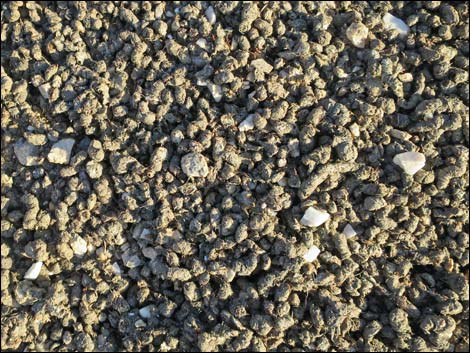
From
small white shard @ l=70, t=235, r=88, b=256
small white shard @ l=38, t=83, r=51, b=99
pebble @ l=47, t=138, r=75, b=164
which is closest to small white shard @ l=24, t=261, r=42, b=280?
small white shard @ l=70, t=235, r=88, b=256

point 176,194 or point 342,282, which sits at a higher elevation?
point 176,194

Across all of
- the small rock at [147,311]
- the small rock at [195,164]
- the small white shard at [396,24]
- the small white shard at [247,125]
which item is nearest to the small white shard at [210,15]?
the small white shard at [247,125]

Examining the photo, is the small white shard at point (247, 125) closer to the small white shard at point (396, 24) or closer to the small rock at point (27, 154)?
the small white shard at point (396, 24)

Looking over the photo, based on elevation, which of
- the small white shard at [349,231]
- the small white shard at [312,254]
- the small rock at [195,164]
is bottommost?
the small white shard at [312,254]

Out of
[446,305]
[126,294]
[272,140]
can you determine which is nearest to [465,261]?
[446,305]

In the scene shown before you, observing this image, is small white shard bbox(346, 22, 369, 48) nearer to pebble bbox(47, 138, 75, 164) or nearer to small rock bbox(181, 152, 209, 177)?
small rock bbox(181, 152, 209, 177)

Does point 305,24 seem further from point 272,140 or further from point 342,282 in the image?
point 342,282
